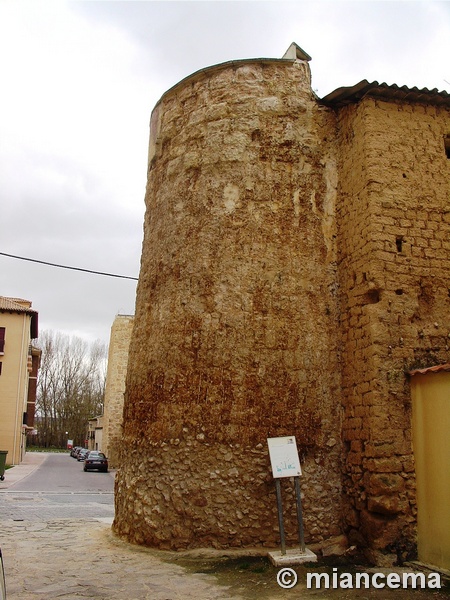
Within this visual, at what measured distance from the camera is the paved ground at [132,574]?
18.0 feet

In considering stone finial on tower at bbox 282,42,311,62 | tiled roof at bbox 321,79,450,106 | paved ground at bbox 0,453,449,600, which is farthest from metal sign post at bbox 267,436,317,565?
stone finial on tower at bbox 282,42,311,62

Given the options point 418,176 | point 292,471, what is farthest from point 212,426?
point 418,176

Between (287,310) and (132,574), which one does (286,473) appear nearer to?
(132,574)

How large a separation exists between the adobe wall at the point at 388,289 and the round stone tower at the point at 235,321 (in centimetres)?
41

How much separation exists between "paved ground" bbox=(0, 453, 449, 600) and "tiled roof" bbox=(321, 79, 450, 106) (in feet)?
21.2

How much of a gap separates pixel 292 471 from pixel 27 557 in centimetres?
341

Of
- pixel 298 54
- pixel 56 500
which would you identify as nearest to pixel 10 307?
pixel 56 500

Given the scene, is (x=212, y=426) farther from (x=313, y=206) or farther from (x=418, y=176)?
(x=418, y=176)

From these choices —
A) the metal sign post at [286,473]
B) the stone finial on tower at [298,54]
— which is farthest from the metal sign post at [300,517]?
the stone finial on tower at [298,54]

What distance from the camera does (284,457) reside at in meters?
6.99

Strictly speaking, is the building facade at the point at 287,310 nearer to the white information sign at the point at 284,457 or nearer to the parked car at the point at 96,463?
the white information sign at the point at 284,457

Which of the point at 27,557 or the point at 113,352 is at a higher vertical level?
the point at 113,352

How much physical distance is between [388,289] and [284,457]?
8.42ft

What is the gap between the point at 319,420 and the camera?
304 inches
